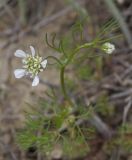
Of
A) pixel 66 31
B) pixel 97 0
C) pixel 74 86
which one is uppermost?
pixel 97 0

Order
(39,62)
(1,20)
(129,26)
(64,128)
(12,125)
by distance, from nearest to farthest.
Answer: (39,62) < (64,128) < (12,125) < (129,26) < (1,20)

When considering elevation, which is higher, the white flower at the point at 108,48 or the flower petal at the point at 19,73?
the white flower at the point at 108,48

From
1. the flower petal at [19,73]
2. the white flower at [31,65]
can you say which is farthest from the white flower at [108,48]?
the flower petal at [19,73]

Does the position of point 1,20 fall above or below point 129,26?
above

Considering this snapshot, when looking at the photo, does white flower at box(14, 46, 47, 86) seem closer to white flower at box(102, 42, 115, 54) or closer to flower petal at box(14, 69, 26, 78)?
flower petal at box(14, 69, 26, 78)

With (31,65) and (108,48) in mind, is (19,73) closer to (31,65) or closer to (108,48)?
(31,65)

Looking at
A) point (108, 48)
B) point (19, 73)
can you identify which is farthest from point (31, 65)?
point (108, 48)

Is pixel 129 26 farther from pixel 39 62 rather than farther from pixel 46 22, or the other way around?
pixel 39 62

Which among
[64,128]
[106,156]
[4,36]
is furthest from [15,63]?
[106,156]

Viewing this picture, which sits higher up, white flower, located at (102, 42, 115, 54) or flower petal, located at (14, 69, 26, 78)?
white flower, located at (102, 42, 115, 54)

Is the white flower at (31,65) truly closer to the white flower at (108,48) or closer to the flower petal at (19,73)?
the flower petal at (19,73)

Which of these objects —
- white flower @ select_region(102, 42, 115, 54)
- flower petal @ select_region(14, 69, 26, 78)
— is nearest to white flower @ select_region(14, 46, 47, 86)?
flower petal @ select_region(14, 69, 26, 78)
